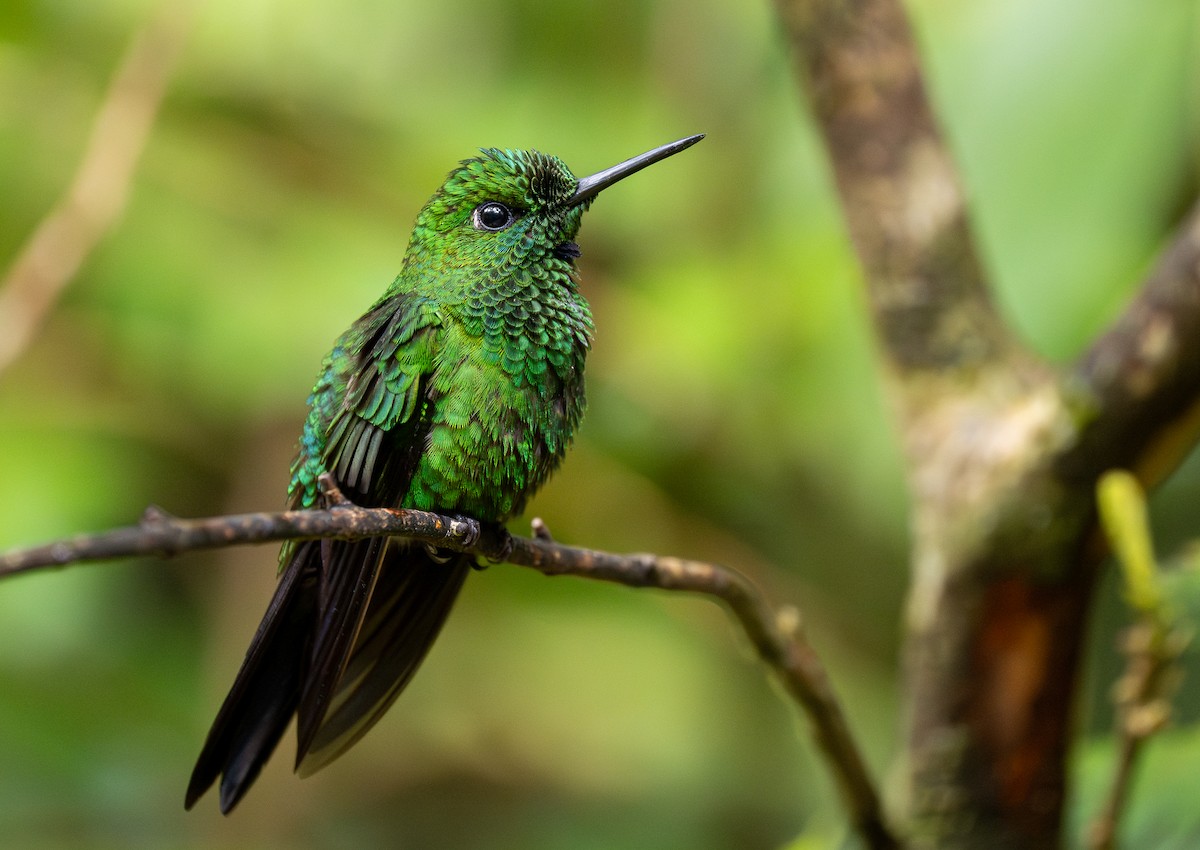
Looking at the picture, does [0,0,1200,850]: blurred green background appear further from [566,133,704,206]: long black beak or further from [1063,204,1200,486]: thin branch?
[566,133,704,206]: long black beak

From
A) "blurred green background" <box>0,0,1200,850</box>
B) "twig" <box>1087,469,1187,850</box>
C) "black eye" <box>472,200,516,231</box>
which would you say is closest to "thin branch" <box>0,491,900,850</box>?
"twig" <box>1087,469,1187,850</box>

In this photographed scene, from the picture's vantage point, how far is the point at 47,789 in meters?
3.53

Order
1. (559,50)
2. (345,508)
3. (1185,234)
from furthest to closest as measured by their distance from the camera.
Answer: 1. (559,50)
2. (1185,234)
3. (345,508)

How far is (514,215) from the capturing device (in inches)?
83.5

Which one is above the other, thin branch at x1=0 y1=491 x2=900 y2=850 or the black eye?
the black eye

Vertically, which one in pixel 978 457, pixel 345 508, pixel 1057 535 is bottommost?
pixel 1057 535

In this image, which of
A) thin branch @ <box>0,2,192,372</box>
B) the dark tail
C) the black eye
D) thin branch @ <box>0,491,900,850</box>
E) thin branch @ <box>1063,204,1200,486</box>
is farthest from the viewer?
thin branch @ <box>0,2,192,372</box>

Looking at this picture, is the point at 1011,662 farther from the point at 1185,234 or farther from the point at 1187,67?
the point at 1187,67

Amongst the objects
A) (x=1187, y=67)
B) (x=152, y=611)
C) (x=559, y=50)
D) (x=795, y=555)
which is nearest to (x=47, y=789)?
(x=152, y=611)

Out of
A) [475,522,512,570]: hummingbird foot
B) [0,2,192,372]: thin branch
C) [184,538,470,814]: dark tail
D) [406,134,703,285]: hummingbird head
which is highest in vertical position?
[0,2,192,372]: thin branch

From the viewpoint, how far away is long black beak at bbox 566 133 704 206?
1670mm

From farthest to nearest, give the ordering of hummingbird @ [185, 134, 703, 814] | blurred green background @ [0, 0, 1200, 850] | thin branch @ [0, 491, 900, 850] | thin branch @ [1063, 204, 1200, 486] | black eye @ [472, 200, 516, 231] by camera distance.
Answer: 1. blurred green background @ [0, 0, 1200, 850]
2. black eye @ [472, 200, 516, 231]
3. thin branch @ [1063, 204, 1200, 486]
4. hummingbird @ [185, 134, 703, 814]
5. thin branch @ [0, 491, 900, 850]

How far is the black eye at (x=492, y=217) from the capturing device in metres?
2.13

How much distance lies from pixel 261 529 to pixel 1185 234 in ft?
5.62
